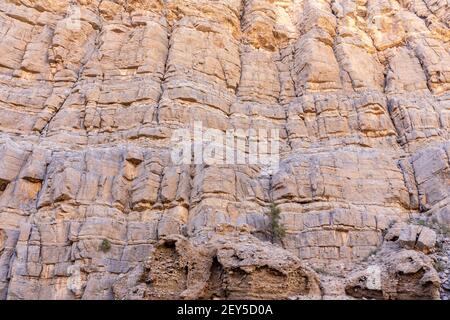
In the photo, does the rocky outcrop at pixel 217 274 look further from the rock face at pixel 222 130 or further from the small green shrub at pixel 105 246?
the small green shrub at pixel 105 246

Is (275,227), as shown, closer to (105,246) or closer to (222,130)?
(222,130)

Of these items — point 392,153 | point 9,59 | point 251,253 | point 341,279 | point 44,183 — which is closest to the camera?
point 251,253

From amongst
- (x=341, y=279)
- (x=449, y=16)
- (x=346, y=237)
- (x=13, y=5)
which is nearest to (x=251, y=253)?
(x=341, y=279)

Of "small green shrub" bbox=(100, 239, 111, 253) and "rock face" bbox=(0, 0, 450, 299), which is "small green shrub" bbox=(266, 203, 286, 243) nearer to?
"rock face" bbox=(0, 0, 450, 299)

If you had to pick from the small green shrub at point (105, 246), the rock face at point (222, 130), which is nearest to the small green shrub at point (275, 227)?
the rock face at point (222, 130)

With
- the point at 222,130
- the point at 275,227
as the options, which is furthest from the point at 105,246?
the point at 222,130

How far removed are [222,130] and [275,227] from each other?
730 cm

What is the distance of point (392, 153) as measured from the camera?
25.4 meters

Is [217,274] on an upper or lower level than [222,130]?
lower

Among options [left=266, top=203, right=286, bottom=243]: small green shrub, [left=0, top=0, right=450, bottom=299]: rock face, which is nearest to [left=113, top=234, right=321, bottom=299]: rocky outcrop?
[left=0, top=0, right=450, bottom=299]: rock face

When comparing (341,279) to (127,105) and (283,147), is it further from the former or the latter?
(127,105)

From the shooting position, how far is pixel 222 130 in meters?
26.3

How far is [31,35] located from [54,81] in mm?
4574

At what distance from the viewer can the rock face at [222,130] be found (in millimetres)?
18500
